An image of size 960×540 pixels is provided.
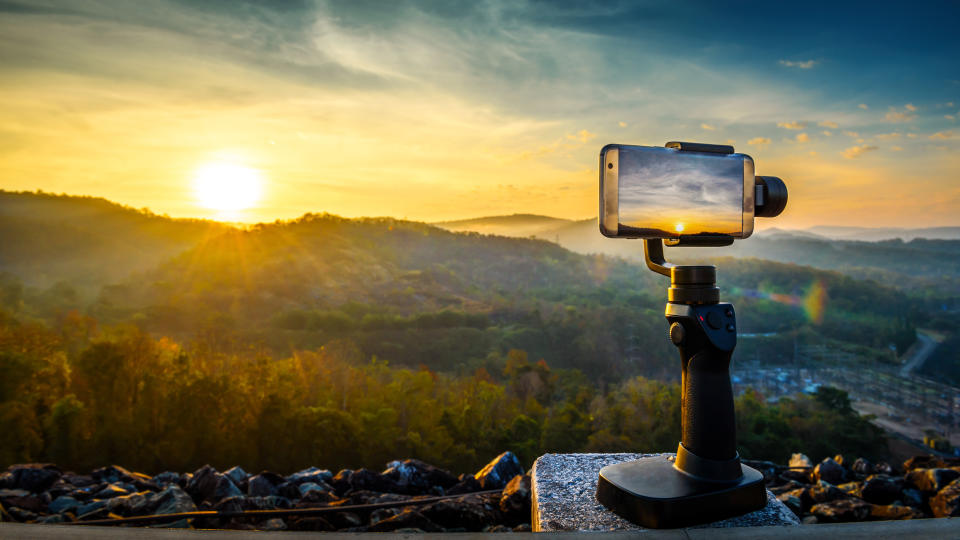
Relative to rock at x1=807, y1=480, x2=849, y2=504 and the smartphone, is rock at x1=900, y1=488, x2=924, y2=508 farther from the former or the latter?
the smartphone

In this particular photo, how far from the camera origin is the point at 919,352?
2039 cm

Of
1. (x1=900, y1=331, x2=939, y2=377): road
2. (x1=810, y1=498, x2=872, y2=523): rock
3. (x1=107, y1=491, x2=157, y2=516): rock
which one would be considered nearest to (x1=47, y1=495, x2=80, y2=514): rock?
(x1=107, y1=491, x2=157, y2=516): rock

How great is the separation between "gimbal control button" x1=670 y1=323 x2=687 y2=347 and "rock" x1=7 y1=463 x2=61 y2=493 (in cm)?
361

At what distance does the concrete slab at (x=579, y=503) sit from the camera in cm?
178

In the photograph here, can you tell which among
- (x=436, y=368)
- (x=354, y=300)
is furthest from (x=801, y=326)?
(x=354, y=300)

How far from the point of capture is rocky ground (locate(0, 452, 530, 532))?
2537 millimetres

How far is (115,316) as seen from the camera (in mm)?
12961

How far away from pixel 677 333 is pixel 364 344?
14864 millimetres

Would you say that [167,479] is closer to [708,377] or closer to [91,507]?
[91,507]

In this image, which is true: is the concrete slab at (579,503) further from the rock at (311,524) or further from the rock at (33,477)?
the rock at (33,477)

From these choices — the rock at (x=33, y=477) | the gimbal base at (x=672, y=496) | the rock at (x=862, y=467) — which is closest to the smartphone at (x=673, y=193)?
the gimbal base at (x=672, y=496)

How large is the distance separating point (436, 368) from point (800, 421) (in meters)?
9.23

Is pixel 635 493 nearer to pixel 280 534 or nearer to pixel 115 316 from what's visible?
pixel 280 534

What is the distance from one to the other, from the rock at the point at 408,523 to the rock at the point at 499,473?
61cm
